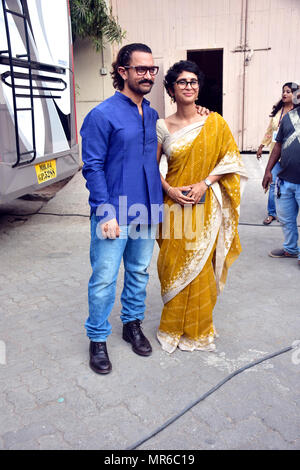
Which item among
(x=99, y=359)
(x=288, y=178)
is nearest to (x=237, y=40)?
(x=288, y=178)

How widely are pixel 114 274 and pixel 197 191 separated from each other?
726 millimetres

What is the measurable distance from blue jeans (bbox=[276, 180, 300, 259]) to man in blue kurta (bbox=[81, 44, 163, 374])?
2.14m

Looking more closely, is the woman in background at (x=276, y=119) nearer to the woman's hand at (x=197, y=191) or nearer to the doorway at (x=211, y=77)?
the woman's hand at (x=197, y=191)

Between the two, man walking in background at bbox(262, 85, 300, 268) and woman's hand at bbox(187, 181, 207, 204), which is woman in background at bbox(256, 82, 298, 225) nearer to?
man walking in background at bbox(262, 85, 300, 268)

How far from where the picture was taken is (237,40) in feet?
26.2

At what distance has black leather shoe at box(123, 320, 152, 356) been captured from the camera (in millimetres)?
2855

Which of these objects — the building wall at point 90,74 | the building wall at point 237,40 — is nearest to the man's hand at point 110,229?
the building wall at point 237,40

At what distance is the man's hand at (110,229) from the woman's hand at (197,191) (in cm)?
53

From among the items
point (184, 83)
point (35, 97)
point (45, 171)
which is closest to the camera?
point (184, 83)

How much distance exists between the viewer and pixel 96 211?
2494mm

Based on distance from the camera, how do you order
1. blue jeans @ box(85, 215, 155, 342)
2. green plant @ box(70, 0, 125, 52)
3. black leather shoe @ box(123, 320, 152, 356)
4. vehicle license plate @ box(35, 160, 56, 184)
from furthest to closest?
1. green plant @ box(70, 0, 125, 52)
2. vehicle license plate @ box(35, 160, 56, 184)
3. black leather shoe @ box(123, 320, 152, 356)
4. blue jeans @ box(85, 215, 155, 342)

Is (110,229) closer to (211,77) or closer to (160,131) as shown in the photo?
(160,131)

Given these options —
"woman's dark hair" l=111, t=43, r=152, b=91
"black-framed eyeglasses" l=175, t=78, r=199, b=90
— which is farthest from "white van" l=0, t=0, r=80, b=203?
"black-framed eyeglasses" l=175, t=78, r=199, b=90
